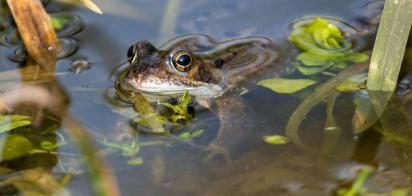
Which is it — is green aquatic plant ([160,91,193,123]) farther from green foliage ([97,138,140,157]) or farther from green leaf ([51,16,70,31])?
green leaf ([51,16,70,31])

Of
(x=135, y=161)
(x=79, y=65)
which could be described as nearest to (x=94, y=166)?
(x=135, y=161)

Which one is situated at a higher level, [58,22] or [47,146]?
[58,22]

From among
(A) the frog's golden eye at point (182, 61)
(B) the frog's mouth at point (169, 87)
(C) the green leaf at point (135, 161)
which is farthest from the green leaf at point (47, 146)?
(A) the frog's golden eye at point (182, 61)

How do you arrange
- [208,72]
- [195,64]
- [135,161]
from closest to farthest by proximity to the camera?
1. [135,161]
2. [195,64]
3. [208,72]

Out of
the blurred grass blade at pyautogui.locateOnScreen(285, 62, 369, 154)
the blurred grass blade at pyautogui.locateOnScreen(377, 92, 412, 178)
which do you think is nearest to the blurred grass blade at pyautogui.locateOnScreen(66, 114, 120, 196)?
the blurred grass blade at pyautogui.locateOnScreen(285, 62, 369, 154)

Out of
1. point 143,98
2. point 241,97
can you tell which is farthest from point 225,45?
point 143,98

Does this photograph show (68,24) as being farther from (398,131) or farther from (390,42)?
(398,131)

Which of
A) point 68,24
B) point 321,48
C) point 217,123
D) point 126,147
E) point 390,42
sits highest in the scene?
point 390,42
